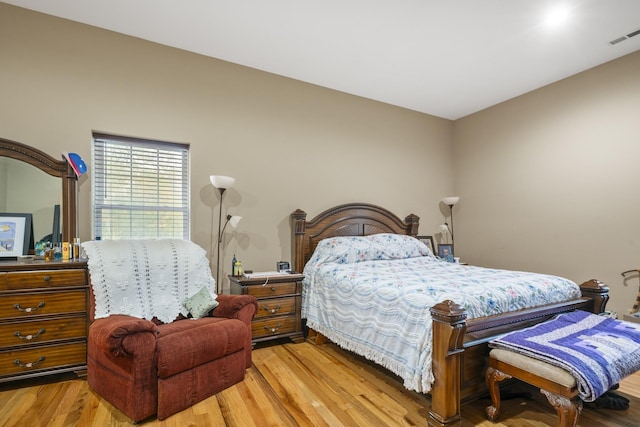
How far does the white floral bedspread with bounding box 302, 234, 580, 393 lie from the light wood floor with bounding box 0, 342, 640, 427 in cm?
25

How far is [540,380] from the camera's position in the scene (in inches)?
70.9

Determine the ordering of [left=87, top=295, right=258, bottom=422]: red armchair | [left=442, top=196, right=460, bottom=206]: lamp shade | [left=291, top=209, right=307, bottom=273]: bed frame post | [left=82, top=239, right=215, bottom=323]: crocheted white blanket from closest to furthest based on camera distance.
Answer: [left=87, top=295, right=258, bottom=422]: red armchair < [left=82, top=239, right=215, bottom=323]: crocheted white blanket < [left=291, top=209, right=307, bottom=273]: bed frame post < [left=442, top=196, right=460, bottom=206]: lamp shade

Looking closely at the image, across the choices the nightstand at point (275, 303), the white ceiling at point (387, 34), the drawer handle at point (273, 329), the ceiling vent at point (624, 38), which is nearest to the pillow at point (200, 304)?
the nightstand at point (275, 303)

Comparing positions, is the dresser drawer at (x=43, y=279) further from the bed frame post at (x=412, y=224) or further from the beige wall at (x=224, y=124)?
the bed frame post at (x=412, y=224)

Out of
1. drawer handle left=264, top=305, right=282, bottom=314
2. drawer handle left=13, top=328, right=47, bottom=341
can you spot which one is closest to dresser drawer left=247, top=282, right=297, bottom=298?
drawer handle left=264, top=305, right=282, bottom=314

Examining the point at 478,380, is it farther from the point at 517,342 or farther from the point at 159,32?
the point at 159,32

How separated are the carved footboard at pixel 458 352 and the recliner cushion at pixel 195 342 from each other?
54.4 inches

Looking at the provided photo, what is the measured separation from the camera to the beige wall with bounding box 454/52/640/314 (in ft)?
11.2

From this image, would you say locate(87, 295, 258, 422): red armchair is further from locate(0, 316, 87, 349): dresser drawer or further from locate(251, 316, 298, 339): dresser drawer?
locate(251, 316, 298, 339): dresser drawer

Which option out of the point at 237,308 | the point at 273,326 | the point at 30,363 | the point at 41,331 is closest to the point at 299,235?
the point at 273,326

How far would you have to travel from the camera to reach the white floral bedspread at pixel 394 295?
2086 millimetres

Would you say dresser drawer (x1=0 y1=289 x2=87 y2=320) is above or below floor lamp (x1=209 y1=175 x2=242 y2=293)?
below

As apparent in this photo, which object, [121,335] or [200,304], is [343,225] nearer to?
[200,304]

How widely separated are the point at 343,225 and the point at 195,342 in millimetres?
2361
